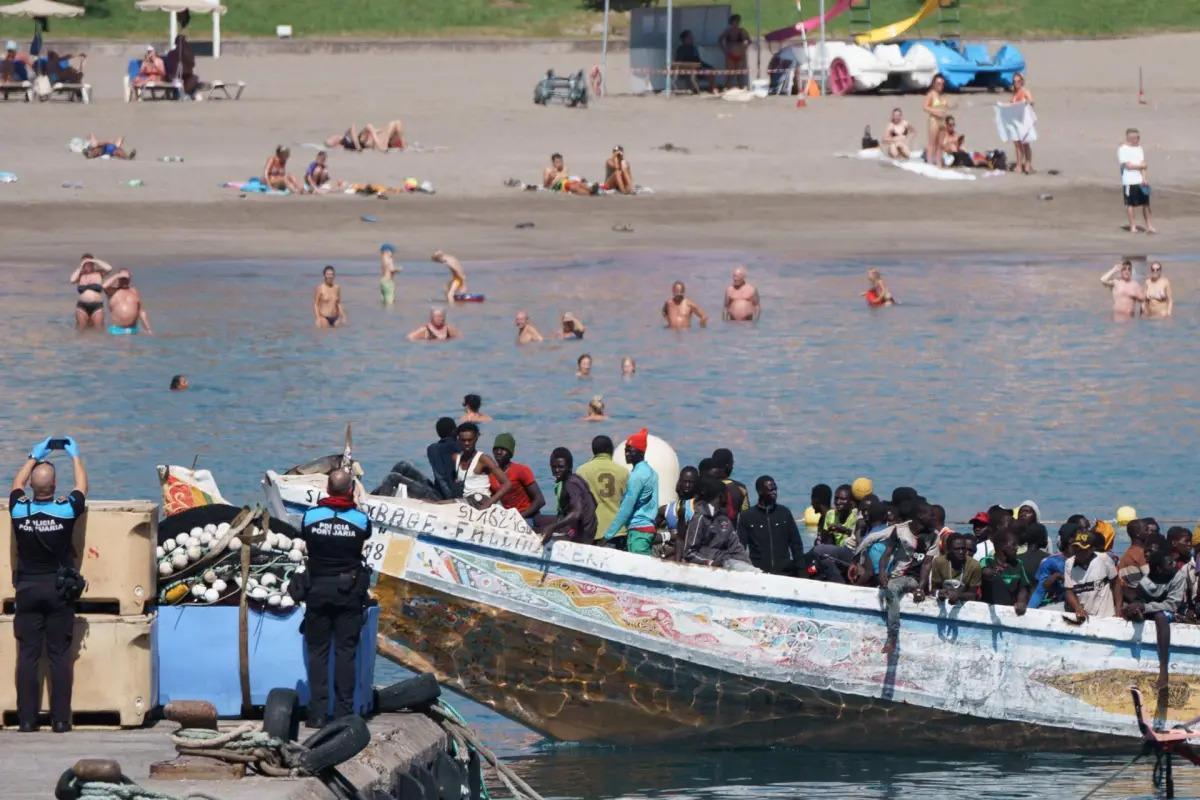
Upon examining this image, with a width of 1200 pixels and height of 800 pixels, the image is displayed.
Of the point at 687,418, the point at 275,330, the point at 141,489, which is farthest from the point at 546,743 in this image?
the point at 275,330

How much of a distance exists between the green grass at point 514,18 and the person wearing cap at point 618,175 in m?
20.5

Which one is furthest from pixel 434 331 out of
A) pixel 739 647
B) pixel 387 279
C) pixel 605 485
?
pixel 739 647

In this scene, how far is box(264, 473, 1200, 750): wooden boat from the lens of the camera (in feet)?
48.0

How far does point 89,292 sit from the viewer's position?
31234mm

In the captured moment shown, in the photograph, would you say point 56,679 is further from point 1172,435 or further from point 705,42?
point 705,42

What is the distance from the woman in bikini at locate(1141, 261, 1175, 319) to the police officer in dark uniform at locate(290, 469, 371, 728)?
77.4 feet

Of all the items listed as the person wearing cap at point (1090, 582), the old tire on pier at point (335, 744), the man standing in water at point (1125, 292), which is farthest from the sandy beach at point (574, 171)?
the old tire on pier at point (335, 744)

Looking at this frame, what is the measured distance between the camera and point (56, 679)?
38.1 ft

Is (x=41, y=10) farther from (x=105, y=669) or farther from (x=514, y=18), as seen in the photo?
(x=105, y=669)

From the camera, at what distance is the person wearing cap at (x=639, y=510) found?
15227 millimetres

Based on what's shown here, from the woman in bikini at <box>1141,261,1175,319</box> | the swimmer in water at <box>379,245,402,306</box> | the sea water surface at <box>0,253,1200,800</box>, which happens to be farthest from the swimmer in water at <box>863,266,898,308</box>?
the swimmer in water at <box>379,245,402,306</box>

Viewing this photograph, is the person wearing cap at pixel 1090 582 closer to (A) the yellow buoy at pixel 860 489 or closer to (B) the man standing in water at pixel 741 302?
(A) the yellow buoy at pixel 860 489

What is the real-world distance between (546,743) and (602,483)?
6.54 ft

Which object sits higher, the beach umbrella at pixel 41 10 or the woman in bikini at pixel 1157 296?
the beach umbrella at pixel 41 10
